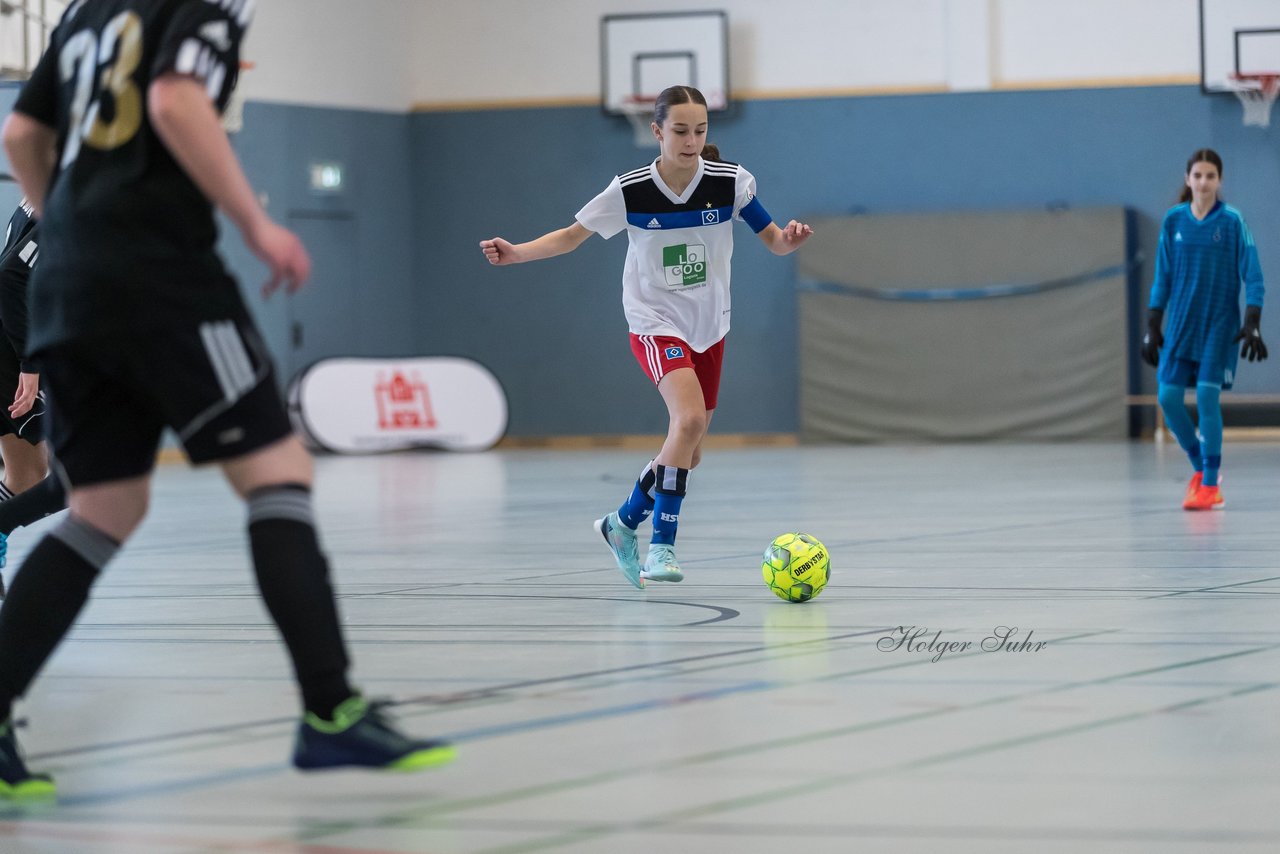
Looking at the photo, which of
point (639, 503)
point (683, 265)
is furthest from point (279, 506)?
point (683, 265)

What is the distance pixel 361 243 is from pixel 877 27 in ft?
21.7

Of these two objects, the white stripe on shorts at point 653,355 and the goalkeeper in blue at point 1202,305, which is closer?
the white stripe on shorts at point 653,355

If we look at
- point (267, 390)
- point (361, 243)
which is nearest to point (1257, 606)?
point (267, 390)

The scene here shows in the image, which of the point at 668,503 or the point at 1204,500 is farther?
the point at 1204,500

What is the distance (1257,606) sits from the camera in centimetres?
545

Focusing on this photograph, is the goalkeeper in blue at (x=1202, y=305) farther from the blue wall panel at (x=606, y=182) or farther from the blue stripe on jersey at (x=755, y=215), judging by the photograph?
the blue wall panel at (x=606, y=182)

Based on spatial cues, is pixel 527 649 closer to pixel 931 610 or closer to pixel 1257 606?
pixel 931 610

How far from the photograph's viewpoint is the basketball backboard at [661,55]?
803 inches

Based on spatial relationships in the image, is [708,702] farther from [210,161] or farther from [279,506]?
[210,161]

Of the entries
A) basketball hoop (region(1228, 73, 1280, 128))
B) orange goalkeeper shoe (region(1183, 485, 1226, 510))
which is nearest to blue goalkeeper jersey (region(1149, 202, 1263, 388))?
orange goalkeeper shoe (region(1183, 485, 1226, 510))

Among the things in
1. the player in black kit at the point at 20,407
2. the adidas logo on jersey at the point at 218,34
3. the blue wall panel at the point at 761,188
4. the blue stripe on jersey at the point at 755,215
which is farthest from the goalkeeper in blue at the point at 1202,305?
the blue wall panel at the point at 761,188

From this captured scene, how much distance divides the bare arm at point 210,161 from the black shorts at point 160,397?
18 centimetres

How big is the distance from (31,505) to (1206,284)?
656 cm

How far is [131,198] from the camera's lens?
3.18m
